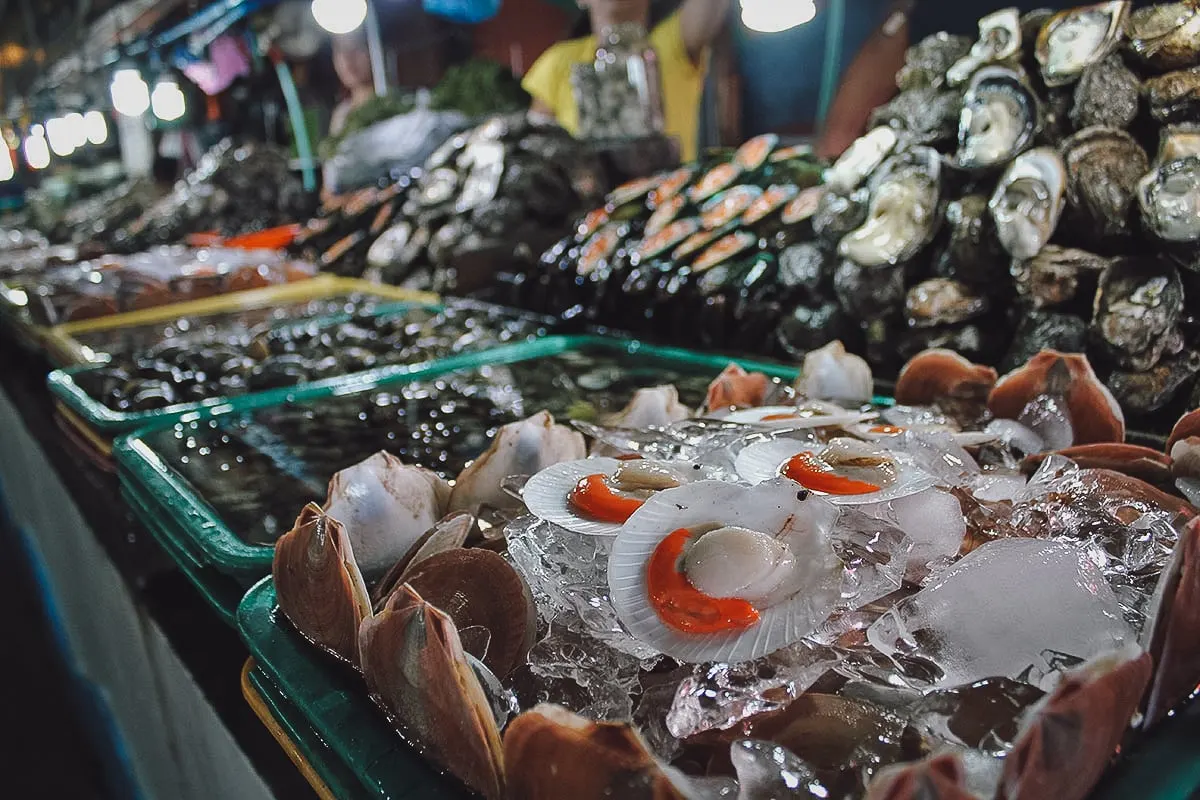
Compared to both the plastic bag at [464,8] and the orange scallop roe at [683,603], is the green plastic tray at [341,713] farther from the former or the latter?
the plastic bag at [464,8]

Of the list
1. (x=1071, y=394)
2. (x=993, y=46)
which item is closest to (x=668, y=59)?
(x=993, y=46)

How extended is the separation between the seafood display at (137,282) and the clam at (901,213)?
256cm

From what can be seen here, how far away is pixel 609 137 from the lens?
333 cm

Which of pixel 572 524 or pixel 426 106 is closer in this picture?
pixel 572 524

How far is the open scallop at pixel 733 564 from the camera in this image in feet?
1.80

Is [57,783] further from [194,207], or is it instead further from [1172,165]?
[194,207]

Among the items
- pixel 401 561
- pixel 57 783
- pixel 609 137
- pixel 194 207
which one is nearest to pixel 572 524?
pixel 401 561

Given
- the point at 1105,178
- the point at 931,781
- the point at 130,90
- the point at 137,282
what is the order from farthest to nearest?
the point at 130,90, the point at 137,282, the point at 1105,178, the point at 931,781

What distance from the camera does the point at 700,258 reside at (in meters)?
1.99

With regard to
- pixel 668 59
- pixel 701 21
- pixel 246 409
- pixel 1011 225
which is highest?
pixel 701 21

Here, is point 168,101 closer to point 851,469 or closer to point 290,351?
point 290,351

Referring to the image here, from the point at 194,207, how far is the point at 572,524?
5369 mm

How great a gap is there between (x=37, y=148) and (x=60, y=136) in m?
2.41

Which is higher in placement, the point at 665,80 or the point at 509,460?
the point at 665,80
